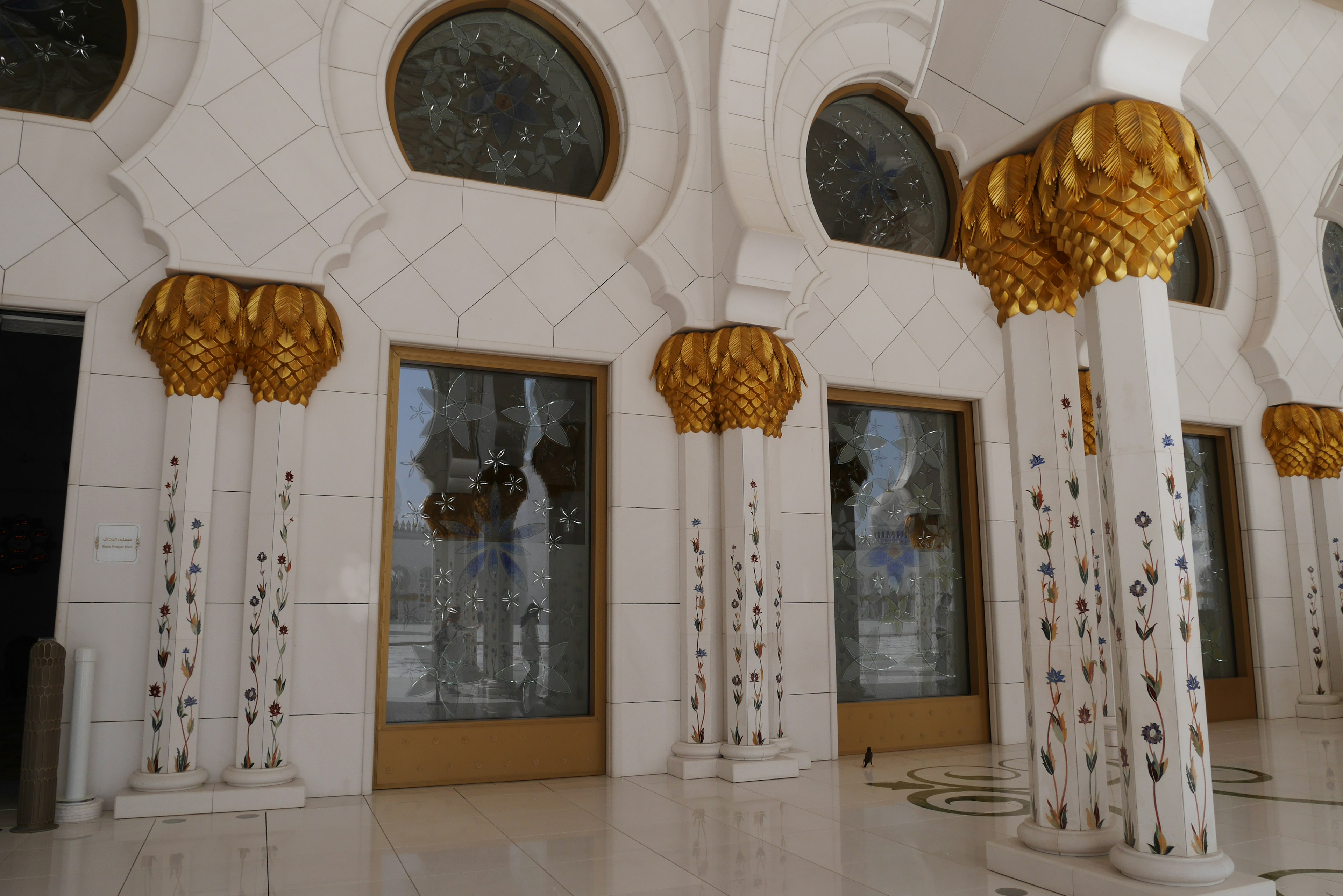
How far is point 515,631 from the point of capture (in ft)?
17.9

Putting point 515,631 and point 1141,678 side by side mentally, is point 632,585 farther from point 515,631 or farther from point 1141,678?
point 1141,678

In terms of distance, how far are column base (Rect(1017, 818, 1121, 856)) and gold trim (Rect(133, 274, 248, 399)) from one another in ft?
14.0

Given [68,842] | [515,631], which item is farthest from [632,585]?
[68,842]

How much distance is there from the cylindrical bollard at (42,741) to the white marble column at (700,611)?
312 centimetres

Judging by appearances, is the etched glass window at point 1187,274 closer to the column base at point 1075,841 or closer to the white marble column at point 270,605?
the column base at point 1075,841

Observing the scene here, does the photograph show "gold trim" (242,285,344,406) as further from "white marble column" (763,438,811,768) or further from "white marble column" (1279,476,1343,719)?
"white marble column" (1279,476,1343,719)

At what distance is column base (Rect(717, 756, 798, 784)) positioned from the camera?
5258 millimetres

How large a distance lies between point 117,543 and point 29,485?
20.6 feet

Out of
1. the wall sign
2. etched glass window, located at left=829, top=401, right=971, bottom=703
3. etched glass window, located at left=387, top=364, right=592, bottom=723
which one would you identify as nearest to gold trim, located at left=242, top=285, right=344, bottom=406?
etched glass window, located at left=387, top=364, right=592, bottom=723

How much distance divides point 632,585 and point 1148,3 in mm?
3876

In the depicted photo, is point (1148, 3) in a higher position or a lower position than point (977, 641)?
higher

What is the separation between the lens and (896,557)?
656 cm

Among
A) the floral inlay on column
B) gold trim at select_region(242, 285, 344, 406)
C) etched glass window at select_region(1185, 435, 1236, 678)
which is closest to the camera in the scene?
gold trim at select_region(242, 285, 344, 406)

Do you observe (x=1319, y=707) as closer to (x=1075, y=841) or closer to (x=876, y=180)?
(x=876, y=180)
